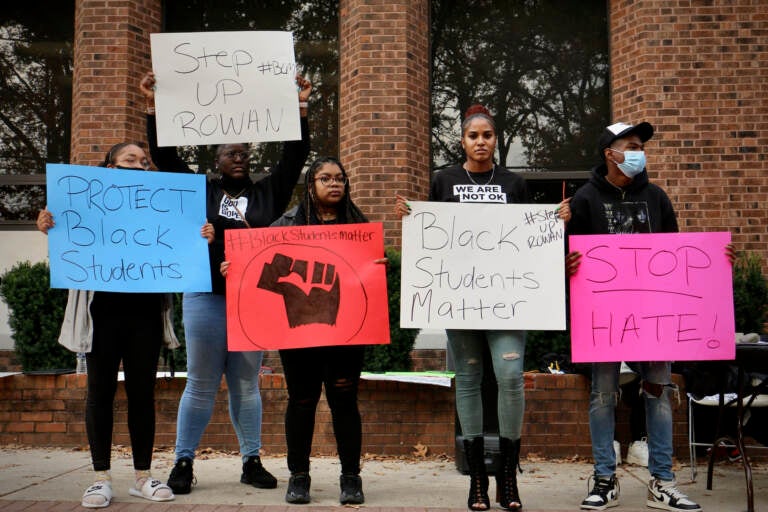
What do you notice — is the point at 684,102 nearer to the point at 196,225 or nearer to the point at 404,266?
the point at 404,266

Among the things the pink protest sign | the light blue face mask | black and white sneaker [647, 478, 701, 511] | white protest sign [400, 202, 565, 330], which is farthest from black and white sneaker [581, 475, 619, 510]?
the light blue face mask

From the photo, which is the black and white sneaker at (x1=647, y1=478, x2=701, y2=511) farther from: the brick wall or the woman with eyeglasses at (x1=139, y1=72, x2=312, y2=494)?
the woman with eyeglasses at (x1=139, y1=72, x2=312, y2=494)

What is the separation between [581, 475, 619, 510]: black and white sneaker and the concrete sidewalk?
71 mm

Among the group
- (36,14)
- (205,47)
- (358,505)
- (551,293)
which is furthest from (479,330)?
(36,14)

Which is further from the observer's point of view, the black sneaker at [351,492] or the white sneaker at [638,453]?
the white sneaker at [638,453]

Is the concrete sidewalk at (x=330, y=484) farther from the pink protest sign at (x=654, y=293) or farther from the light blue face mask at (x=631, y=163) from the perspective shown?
the light blue face mask at (x=631, y=163)

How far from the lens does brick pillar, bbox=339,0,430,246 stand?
7.78 m

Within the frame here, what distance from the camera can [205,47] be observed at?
4652 mm

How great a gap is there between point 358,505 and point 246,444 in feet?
2.89

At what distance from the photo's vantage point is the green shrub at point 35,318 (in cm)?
662

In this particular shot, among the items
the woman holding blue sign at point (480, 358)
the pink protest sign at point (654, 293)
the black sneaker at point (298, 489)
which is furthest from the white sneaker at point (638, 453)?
the black sneaker at point (298, 489)

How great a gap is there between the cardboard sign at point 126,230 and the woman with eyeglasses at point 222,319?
0.19 metres

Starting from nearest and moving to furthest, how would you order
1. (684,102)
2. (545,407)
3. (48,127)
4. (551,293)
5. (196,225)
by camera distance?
(551,293)
(196,225)
(545,407)
(684,102)
(48,127)

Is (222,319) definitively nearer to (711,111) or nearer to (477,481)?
(477,481)
